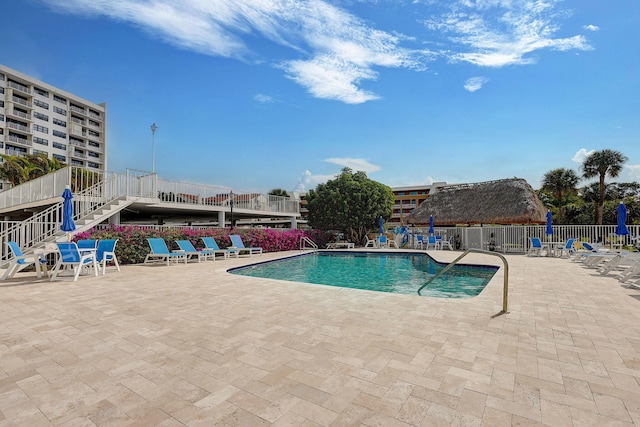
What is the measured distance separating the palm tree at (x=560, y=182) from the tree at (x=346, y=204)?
26.6 meters

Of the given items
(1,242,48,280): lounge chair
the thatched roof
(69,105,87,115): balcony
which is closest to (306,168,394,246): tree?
the thatched roof

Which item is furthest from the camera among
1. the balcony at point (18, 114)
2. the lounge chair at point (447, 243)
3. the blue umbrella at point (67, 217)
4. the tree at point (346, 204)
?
the balcony at point (18, 114)

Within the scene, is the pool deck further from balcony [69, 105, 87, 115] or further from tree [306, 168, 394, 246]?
balcony [69, 105, 87, 115]

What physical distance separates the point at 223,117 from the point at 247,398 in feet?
55.8

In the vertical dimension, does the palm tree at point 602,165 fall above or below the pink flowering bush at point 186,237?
above

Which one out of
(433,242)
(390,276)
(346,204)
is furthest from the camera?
(346,204)

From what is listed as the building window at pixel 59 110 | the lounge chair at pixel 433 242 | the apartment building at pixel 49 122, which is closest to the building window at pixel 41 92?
the apartment building at pixel 49 122

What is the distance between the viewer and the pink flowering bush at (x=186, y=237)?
434 inches

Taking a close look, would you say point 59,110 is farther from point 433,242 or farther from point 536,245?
point 536,245

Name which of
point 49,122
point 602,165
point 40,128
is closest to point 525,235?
point 602,165

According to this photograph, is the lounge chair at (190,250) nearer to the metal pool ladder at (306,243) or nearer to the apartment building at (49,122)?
the metal pool ladder at (306,243)

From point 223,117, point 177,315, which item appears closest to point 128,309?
point 177,315

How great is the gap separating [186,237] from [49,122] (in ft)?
182

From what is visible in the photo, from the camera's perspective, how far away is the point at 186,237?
13.7 meters
